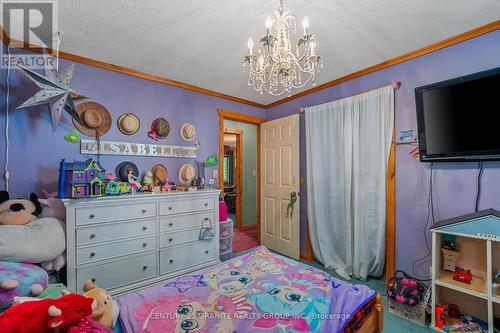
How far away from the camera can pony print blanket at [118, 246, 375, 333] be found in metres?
1.06

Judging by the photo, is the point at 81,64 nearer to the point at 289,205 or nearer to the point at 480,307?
the point at 289,205

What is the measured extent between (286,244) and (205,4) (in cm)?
308

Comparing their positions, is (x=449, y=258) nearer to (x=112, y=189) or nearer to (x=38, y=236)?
(x=112, y=189)

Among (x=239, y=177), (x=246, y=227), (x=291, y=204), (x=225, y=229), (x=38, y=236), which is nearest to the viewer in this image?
(x=38, y=236)

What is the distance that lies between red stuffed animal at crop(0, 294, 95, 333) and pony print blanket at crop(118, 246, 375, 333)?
303mm

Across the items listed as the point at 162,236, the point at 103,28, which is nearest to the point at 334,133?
the point at 162,236

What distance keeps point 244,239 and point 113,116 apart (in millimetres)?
2966

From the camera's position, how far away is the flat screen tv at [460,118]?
1.71 metres

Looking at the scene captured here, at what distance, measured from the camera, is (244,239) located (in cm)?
413

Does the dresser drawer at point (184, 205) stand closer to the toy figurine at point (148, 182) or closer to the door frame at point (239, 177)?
the toy figurine at point (148, 182)

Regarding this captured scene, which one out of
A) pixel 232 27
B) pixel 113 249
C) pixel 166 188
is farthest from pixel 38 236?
pixel 232 27

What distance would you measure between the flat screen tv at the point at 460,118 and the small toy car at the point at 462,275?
94 cm

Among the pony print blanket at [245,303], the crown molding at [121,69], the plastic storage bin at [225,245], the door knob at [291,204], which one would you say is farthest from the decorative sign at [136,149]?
the pony print blanket at [245,303]

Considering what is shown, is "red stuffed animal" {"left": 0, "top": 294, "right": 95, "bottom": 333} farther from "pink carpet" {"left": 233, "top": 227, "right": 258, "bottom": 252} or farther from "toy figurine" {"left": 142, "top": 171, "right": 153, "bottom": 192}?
"pink carpet" {"left": 233, "top": 227, "right": 258, "bottom": 252}
